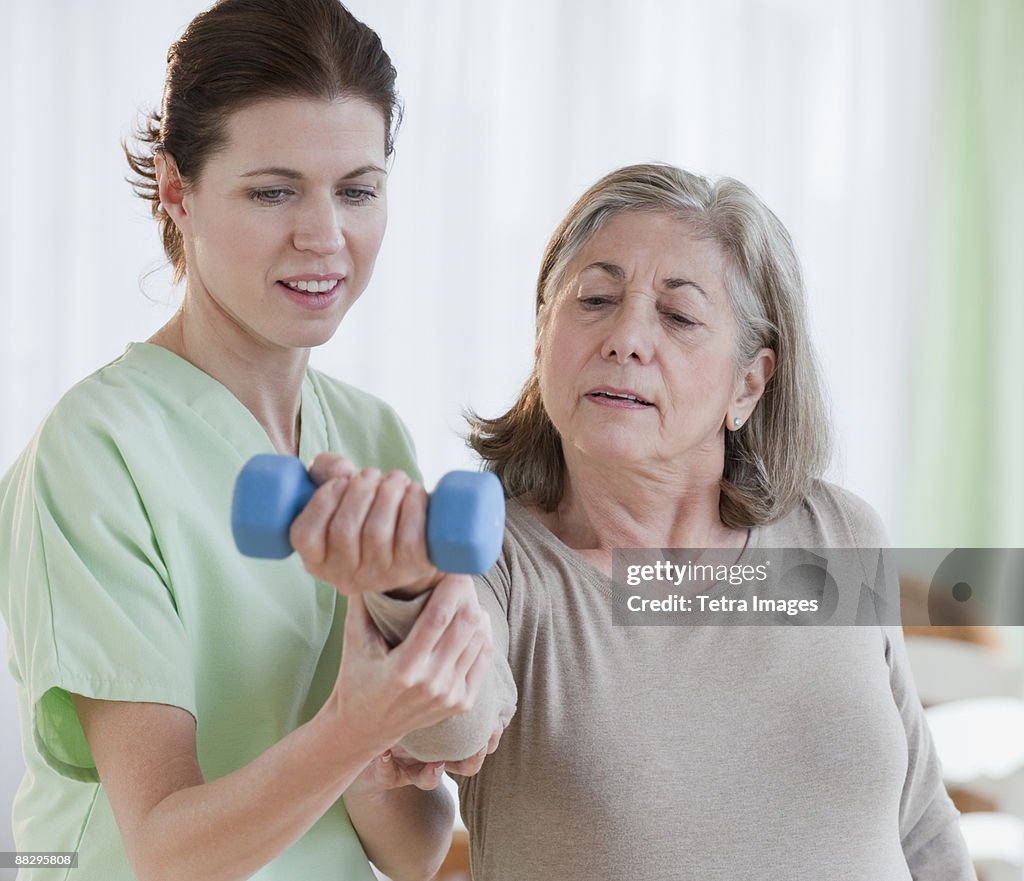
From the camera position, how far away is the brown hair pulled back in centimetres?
118

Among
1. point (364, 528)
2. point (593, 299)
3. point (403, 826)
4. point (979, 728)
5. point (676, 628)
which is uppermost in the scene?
point (593, 299)

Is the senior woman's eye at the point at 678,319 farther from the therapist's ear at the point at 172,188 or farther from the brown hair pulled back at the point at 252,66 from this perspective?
the therapist's ear at the point at 172,188

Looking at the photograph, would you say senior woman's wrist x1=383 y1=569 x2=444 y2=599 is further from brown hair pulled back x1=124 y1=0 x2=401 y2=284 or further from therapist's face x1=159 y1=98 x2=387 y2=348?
brown hair pulled back x1=124 y1=0 x2=401 y2=284

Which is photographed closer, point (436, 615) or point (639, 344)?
point (436, 615)

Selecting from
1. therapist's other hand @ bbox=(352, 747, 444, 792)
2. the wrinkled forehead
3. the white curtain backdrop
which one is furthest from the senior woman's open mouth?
the white curtain backdrop

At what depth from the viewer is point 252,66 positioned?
1.18m

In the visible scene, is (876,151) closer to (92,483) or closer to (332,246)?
(332,246)

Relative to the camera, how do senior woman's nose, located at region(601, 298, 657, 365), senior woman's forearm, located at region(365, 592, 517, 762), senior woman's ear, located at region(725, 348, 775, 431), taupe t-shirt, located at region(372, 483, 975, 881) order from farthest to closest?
senior woman's ear, located at region(725, 348, 775, 431) → senior woman's nose, located at region(601, 298, 657, 365) → taupe t-shirt, located at region(372, 483, 975, 881) → senior woman's forearm, located at region(365, 592, 517, 762)

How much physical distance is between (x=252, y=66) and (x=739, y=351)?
0.59m

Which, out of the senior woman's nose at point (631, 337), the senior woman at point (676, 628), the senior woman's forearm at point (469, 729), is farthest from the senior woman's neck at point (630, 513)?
the senior woman's forearm at point (469, 729)

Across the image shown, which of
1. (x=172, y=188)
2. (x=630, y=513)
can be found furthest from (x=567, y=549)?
(x=172, y=188)

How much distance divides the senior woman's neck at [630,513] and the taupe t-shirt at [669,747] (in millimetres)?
55

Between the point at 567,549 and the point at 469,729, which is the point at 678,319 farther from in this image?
the point at 469,729

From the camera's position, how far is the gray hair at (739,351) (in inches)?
53.3
